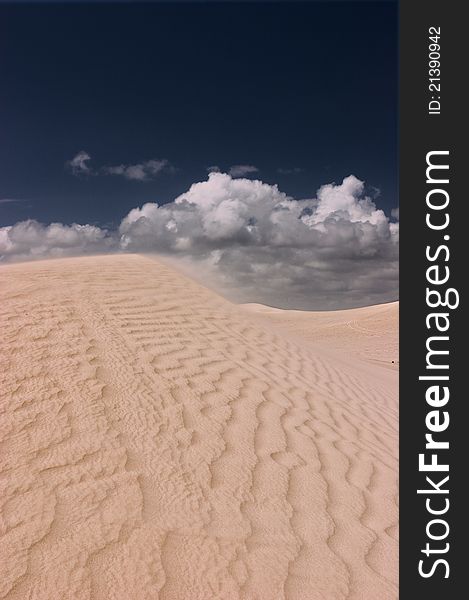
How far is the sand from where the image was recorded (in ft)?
7.95

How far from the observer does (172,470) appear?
318 cm

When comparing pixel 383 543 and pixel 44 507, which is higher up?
pixel 44 507

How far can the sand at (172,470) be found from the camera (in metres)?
2.42

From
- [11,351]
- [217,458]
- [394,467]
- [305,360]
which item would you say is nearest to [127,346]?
[11,351]

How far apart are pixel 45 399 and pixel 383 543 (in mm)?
2704

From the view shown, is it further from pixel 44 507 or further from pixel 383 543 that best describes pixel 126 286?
pixel 383 543

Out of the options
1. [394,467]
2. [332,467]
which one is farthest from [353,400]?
[332,467]

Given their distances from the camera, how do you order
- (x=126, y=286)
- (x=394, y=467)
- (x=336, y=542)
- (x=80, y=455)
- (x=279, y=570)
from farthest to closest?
1. (x=126, y=286)
2. (x=394, y=467)
3. (x=80, y=455)
4. (x=336, y=542)
5. (x=279, y=570)

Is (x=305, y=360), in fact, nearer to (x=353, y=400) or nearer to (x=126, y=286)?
(x=353, y=400)

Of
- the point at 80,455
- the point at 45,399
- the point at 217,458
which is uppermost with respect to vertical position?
the point at 45,399

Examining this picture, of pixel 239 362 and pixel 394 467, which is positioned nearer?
pixel 394 467

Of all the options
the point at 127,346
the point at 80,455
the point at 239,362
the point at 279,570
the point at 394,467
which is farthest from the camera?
the point at 239,362

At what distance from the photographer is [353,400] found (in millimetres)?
6320

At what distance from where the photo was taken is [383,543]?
2.98 m
